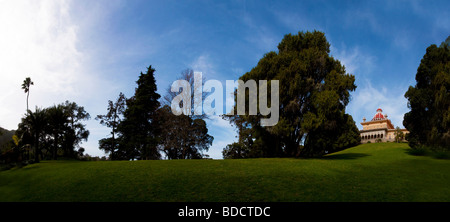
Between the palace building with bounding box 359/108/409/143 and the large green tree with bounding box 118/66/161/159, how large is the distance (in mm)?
63095

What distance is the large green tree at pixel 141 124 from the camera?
38.2 meters

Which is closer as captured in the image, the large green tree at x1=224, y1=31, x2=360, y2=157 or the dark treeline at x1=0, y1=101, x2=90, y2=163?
the large green tree at x1=224, y1=31, x2=360, y2=157

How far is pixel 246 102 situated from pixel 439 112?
1959cm

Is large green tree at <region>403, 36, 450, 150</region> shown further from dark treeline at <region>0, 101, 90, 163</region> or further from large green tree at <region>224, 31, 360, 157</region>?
dark treeline at <region>0, 101, 90, 163</region>

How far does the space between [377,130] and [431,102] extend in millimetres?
53900

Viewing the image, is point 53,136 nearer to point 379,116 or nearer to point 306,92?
point 306,92

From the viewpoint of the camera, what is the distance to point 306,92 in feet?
79.3

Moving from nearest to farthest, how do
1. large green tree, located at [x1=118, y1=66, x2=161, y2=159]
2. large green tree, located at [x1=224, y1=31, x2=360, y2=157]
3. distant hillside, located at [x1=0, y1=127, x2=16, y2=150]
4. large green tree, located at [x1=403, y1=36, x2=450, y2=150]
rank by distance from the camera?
large green tree, located at [x1=224, y1=31, x2=360, y2=157] → large green tree, located at [x1=403, y1=36, x2=450, y2=150] → large green tree, located at [x1=118, y1=66, x2=161, y2=159] → distant hillside, located at [x1=0, y1=127, x2=16, y2=150]

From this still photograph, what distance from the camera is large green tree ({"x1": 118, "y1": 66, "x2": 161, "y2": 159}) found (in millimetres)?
38219

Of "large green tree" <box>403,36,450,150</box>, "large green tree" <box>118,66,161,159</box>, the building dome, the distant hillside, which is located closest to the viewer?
"large green tree" <box>403,36,450,150</box>

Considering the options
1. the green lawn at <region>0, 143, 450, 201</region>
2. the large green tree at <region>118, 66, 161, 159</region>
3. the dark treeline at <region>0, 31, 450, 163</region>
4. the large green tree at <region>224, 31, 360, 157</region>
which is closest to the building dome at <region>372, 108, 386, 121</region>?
the dark treeline at <region>0, 31, 450, 163</region>

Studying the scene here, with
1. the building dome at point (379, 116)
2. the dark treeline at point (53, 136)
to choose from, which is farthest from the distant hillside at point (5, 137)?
the building dome at point (379, 116)
